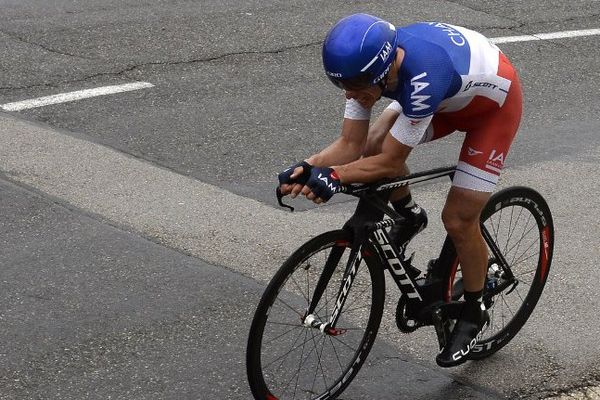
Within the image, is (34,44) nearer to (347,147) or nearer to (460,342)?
(347,147)

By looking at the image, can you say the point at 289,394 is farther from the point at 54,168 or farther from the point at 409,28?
the point at 54,168

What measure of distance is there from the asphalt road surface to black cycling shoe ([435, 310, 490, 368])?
0.14 metres

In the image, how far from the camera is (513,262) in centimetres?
591

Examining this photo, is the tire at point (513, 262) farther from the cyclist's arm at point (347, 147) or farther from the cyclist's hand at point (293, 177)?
the cyclist's hand at point (293, 177)

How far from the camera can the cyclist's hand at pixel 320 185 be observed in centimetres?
427

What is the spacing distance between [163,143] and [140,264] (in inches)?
79.8

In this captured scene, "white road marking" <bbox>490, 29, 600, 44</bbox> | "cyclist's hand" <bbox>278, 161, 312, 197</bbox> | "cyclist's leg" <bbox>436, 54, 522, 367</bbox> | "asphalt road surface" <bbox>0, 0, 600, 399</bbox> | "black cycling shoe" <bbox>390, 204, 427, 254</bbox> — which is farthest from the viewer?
"white road marking" <bbox>490, 29, 600, 44</bbox>

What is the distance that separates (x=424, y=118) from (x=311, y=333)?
125 cm

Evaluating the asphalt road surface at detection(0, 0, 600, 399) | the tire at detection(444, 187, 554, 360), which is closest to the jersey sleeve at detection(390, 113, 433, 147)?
the tire at detection(444, 187, 554, 360)

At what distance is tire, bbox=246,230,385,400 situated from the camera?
454 cm

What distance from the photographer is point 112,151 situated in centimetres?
785

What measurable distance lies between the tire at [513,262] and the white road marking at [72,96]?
4166 millimetres

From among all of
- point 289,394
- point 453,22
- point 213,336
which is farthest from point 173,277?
point 453,22

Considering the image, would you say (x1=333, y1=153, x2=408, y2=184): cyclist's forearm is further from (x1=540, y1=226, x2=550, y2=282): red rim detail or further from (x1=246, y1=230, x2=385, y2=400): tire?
(x1=540, y1=226, x2=550, y2=282): red rim detail
